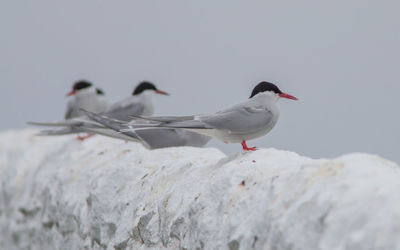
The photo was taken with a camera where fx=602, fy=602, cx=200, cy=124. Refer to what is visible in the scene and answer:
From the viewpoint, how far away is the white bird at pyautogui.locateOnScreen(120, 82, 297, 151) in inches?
186

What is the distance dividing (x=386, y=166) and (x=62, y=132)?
5972 mm

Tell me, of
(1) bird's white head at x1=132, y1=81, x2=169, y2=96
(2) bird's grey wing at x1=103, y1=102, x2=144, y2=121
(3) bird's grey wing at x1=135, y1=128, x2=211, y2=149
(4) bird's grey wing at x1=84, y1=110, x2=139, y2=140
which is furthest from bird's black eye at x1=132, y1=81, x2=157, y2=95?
(3) bird's grey wing at x1=135, y1=128, x2=211, y2=149

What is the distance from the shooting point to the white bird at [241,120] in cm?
472

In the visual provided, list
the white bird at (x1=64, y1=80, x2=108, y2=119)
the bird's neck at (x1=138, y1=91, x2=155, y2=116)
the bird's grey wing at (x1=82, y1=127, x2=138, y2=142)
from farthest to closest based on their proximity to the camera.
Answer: the white bird at (x1=64, y1=80, x2=108, y2=119) → the bird's neck at (x1=138, y1=91, x2=155, y2=116) → the bird's grey wing at (x1=82, y1=127, x2=138, y2=142)

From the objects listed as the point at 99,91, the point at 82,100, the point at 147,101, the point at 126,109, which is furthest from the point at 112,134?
the point at 99,91

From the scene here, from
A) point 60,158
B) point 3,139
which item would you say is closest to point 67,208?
point 60,158

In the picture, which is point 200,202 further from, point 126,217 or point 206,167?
point 126,217

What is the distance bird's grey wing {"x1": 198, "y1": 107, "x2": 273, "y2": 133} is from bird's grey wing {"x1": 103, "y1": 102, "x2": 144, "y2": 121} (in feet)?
11.6

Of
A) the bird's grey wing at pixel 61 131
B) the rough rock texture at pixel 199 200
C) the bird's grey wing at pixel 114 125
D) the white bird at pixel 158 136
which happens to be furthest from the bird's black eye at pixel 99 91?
the white bird at pixel 158 136

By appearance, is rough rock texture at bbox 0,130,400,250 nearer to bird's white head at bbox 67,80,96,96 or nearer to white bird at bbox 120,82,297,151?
white bird at bbox 120,82,297,151

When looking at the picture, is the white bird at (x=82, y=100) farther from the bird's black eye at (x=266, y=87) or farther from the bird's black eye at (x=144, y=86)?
the bird's black eye at (x=266, y=87)

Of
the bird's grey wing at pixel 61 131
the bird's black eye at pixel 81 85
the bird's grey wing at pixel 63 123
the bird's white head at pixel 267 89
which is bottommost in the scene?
the bird's grey wing at pixel 61 131

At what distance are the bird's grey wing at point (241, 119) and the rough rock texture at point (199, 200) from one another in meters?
0.29

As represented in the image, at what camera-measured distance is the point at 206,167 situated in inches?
180
